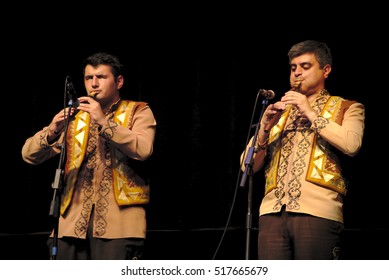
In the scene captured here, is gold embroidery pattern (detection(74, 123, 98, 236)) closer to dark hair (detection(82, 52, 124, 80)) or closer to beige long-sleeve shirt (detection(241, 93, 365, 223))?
dark hair (detection(82, 52, 124, 80))

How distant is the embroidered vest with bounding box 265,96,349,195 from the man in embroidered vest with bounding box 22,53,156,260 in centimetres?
64

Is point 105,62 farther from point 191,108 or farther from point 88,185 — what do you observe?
point 191,108

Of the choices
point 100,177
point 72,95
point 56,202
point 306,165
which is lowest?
point 56,202

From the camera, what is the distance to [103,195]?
137 inches

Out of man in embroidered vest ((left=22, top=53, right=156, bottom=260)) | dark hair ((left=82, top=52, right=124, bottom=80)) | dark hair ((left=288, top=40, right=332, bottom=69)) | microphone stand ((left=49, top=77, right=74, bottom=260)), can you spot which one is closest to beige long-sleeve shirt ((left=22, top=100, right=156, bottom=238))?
man in embroidered vest ((left=22, top=53, right=156, bottom=260))

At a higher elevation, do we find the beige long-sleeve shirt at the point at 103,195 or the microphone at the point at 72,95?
the microphone at the point at 72,95

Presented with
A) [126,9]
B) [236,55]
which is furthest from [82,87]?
[236,55]

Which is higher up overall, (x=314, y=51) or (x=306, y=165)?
(x=314, y=51)

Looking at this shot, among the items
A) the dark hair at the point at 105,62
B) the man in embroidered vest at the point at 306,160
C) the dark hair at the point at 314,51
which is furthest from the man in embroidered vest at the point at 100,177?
the dark hair at the point at 314,51

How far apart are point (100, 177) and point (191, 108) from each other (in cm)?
119

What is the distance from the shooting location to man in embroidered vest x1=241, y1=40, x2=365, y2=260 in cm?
325

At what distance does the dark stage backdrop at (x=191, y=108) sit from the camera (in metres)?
4.26

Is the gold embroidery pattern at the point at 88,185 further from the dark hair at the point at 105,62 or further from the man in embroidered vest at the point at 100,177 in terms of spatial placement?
the dark hair at the point at 105,62

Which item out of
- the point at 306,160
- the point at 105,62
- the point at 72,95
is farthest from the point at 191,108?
the point at 306,160
